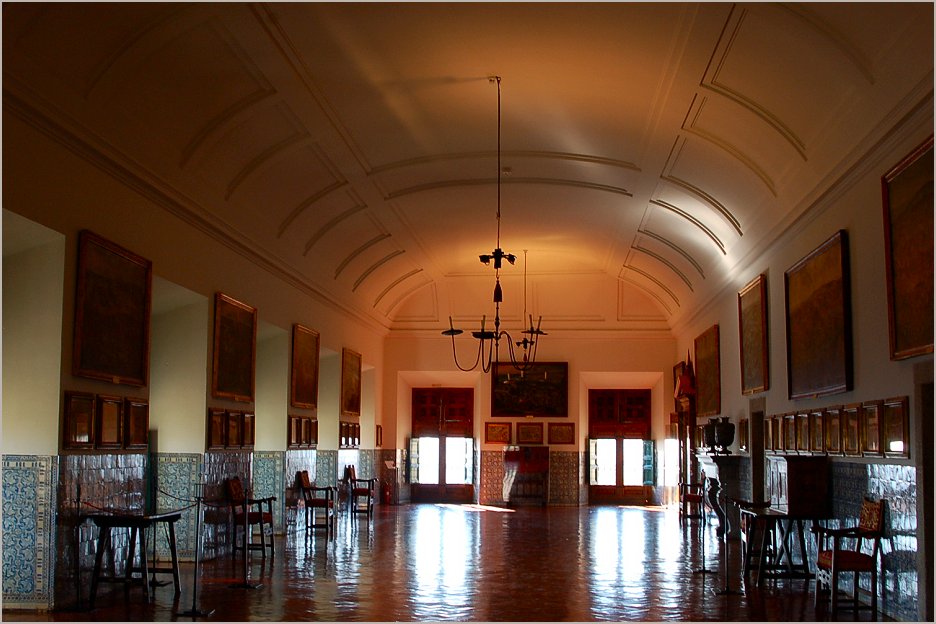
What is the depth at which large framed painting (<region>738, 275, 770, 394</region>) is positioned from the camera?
1471 cm

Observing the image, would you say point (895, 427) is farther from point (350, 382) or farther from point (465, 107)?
point (350, 382)

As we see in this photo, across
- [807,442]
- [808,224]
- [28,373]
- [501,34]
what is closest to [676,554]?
[807,442]

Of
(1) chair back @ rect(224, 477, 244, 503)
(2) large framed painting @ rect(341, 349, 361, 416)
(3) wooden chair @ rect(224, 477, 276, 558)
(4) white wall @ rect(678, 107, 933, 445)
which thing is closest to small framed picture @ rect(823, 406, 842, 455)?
(4) white wall @ rect(678, 107, 933, 445)

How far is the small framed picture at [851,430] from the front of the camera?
10.4m

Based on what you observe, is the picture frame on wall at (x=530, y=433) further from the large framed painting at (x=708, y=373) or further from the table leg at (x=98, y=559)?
the table leg at (x=98, y=559)

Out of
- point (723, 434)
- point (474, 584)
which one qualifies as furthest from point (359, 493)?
point (474, 584)

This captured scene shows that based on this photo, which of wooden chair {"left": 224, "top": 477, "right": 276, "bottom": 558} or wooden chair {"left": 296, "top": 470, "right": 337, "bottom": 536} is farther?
wooden chair {"left": 296, "top": 470, "right": 337, "bottom": 536}

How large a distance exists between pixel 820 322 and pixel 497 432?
15318mm

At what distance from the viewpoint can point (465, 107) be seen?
12594mm

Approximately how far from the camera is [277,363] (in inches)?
663

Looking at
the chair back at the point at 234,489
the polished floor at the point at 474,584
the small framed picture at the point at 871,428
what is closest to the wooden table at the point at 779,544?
the polished floor at the point at 474,584

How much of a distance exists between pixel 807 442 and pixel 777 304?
98.9 inches

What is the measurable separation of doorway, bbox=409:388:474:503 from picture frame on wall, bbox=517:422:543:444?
159 centimetres

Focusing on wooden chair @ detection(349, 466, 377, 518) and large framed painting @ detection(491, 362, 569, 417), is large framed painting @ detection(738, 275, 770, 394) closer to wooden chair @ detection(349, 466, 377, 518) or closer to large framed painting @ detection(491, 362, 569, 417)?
wooden chair @ detection(349, 466, 377, 518)
